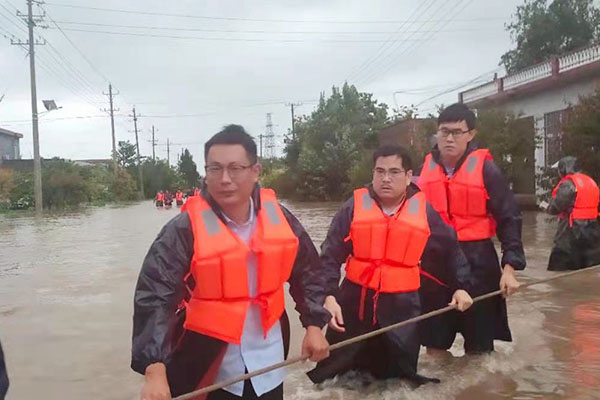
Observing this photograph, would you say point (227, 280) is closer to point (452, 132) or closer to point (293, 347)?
point (452, 132)

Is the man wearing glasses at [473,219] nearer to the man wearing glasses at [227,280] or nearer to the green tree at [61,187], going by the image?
the man wearing glasses at [227,280]

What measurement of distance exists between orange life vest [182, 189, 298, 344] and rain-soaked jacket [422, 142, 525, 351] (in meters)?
2.09

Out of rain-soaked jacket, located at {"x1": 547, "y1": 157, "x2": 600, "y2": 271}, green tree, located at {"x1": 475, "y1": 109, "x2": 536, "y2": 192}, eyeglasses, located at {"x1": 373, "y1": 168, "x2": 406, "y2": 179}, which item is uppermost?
green tree, located at {"x1": 475, "y1": 109, "x2": 536, "y2": 192}

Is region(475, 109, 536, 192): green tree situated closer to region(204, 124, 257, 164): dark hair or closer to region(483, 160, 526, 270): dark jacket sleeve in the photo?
region(483, 160, 526, 270): dark jacket sleeve

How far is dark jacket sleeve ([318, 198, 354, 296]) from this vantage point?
167 inches

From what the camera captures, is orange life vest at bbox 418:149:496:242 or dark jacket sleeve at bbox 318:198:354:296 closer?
dark jacket sleeve at bbox 318:198:354:296

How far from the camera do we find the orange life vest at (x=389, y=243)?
4203 millimetres

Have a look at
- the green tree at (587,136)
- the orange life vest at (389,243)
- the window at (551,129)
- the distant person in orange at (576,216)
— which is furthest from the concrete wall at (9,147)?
the orange life vest at (389,243)

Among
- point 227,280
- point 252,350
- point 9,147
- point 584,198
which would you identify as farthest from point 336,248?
point 9,147

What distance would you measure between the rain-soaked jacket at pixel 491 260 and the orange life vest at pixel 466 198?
0.14 ft

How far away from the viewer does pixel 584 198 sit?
9172 mm

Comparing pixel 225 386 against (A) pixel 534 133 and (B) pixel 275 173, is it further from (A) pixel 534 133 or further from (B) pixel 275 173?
(B) pixel 275 173

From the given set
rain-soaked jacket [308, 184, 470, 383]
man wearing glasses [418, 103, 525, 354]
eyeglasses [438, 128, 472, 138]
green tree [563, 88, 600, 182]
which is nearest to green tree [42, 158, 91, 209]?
green tree [563, 88, 600, 182]

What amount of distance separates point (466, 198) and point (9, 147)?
62831mm
